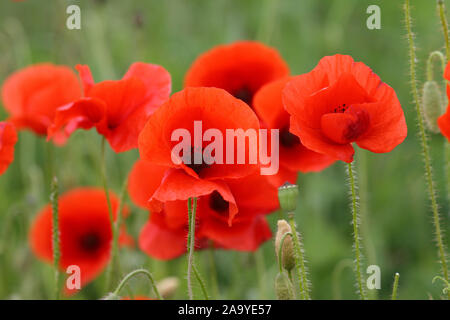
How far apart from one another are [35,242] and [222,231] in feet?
1.44

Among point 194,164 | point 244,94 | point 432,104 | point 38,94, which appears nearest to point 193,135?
point 194,164

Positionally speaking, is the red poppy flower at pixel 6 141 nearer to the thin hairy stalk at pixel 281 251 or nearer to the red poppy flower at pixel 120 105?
the red poppy flower at pixel 120 105

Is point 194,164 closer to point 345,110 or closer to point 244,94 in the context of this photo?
point 345,110

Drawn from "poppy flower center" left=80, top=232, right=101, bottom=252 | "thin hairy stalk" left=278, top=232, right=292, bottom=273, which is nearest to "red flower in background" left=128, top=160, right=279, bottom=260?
"thin hairy stalk" left=278, top=232, right=292, bottom=273

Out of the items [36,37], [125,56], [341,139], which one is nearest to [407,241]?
[341,139]

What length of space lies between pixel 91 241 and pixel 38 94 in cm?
26

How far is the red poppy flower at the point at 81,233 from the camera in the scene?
3.56ft

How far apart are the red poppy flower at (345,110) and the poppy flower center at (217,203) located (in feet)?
0.66

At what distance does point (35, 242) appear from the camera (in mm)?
1085

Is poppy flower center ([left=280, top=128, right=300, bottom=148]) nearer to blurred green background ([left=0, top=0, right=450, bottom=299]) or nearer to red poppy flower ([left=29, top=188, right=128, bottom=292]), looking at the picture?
blurred green background ([left=0, top=0, right=450, bottom=299])

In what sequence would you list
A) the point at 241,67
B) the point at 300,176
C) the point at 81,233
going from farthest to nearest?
the point at 300,176, the point at 81,233, the point at 241,67

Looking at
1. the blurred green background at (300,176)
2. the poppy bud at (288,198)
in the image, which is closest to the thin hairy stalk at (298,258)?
the poppy bud at (288,198)

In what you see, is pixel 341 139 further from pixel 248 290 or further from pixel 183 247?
pixel 248 290

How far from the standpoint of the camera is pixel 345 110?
654 millimetres
